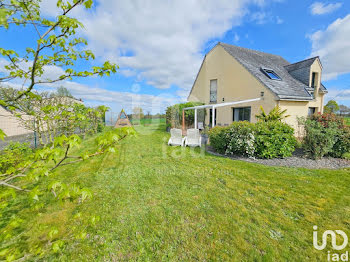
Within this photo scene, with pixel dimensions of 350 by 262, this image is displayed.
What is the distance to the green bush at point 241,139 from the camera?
6.72 m

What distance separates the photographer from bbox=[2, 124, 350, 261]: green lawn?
2.46 metres

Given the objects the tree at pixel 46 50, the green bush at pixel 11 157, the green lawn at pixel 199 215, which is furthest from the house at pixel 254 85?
the green bush at pixel 11 157

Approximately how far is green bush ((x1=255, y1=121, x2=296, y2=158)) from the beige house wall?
530 centimetres

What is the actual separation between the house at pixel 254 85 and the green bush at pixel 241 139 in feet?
12.1

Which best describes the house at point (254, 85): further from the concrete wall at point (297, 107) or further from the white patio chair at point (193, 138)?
the white patio chair at point (193, 138)

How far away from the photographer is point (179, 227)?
295 cm

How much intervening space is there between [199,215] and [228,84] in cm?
1430

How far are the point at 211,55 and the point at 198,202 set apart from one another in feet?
57.6

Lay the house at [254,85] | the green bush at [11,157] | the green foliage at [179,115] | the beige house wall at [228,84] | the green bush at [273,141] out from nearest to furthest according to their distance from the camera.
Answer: the green bush at [11,157] → the green bush at [273,141] → the house at [254,85] → the beige house wall at [228,84] → the green foliage at [179,115]

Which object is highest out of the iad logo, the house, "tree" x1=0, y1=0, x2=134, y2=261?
the house

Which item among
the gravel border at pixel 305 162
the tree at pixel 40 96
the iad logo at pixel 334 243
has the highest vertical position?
the tree at pixel 40 96

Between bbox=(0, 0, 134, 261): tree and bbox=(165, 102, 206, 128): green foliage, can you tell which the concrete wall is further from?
bbox=(0, 0, 134, 261): tree

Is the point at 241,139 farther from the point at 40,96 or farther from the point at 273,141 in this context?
the point at 40,96

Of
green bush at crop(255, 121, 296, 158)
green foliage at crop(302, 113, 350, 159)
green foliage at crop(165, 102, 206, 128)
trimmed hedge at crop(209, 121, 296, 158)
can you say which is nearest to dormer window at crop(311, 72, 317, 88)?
green foliage at crop(302, 113, 350, 159)
